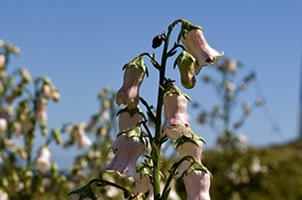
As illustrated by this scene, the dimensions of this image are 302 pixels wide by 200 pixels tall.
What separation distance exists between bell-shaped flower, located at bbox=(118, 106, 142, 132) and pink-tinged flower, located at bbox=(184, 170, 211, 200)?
0.35m

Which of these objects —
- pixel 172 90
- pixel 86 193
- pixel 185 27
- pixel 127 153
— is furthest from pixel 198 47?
pixel 86 193

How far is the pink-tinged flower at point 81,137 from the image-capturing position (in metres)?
6.00

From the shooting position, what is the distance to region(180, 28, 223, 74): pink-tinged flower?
2.30 metres

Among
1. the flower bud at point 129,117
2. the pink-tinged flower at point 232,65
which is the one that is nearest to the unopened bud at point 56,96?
the flower bud at point 129,117

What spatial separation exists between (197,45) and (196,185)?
2.11 ft

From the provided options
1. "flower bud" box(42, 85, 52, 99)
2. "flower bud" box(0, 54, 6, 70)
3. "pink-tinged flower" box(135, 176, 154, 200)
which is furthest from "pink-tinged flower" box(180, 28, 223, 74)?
"flower bud" box(0, 54, 6, 70)

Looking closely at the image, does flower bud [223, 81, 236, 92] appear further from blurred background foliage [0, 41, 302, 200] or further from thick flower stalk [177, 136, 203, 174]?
thick flower stalk [177, 136, 203, 174]

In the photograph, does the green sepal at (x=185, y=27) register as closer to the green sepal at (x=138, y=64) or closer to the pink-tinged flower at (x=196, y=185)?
the green sepal at (x=138, y=64)

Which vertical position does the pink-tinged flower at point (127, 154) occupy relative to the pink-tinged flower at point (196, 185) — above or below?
above

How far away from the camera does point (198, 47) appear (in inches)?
90.9

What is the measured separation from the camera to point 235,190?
35.2 feet

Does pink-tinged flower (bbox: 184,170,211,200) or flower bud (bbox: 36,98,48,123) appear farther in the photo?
flower bud (bbox: 36,98,48,123)

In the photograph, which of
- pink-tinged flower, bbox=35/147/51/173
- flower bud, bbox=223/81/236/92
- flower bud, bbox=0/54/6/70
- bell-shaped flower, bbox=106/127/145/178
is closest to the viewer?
bell-shaped flower, bbox=106/127/145/178

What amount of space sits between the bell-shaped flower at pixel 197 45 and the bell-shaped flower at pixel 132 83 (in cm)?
23
